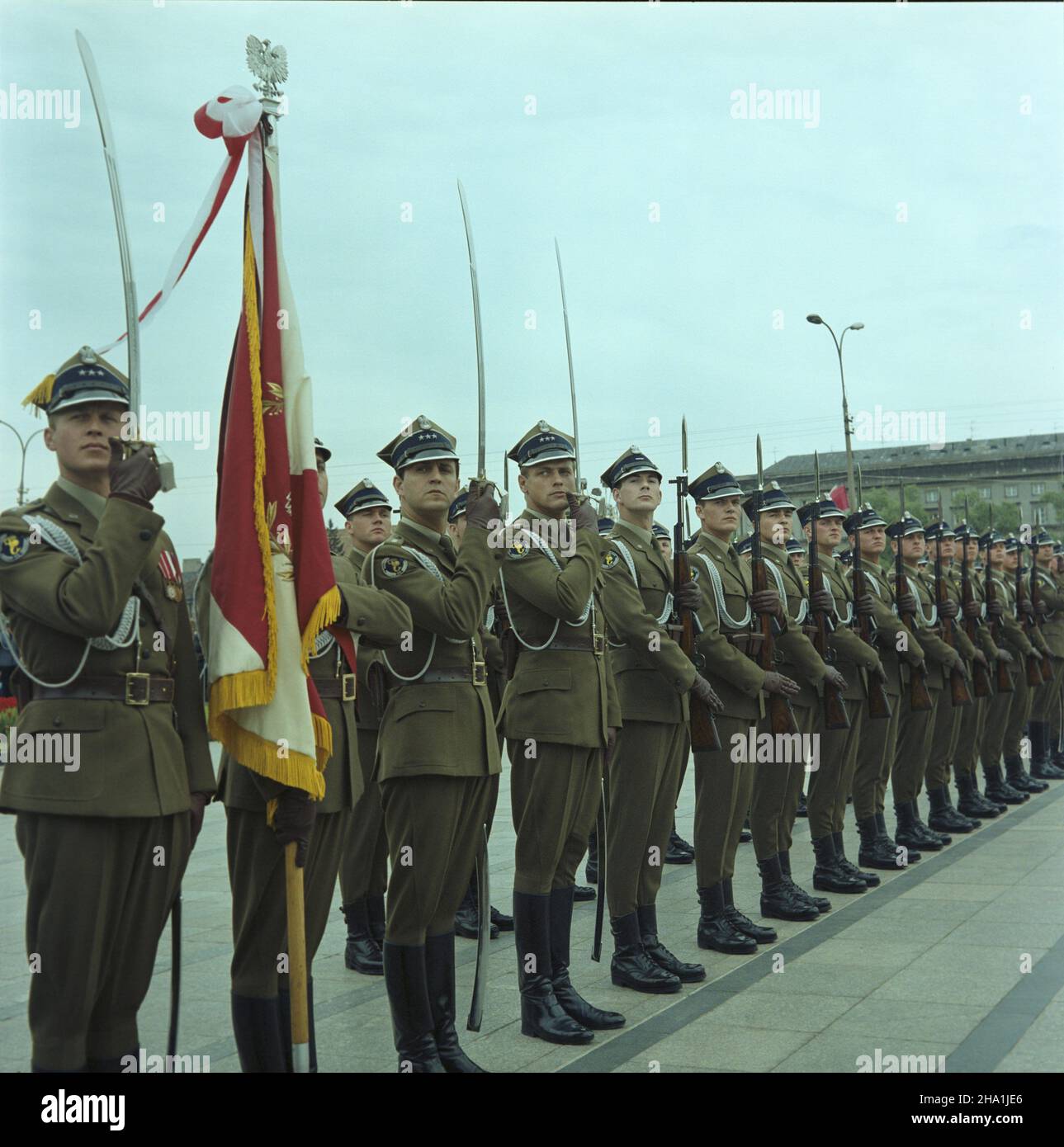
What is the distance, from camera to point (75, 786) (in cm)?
366

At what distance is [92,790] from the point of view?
144 inches

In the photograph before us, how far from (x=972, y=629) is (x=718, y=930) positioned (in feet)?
20.4

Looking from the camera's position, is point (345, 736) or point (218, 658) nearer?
point (218, 658)

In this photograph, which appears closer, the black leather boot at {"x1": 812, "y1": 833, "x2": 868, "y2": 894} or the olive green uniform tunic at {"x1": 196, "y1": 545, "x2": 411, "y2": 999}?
the olive green uniform tunic at {"x1": 196, "y1": 545, "x2": 411, "y2": 999}

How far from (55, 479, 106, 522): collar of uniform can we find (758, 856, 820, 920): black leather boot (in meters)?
4.90

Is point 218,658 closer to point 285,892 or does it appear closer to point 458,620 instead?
point 285,892

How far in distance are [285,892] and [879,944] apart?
379 cm

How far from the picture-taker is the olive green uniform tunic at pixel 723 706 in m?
7.06

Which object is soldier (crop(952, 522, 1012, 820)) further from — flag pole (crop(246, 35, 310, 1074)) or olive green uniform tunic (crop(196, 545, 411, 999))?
flag pole (crop(246, 35, 310, 1074))

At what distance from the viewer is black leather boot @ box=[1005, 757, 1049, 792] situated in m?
13.1

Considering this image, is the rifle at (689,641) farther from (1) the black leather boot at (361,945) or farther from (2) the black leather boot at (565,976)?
(1) the black leather boot at (361,945)

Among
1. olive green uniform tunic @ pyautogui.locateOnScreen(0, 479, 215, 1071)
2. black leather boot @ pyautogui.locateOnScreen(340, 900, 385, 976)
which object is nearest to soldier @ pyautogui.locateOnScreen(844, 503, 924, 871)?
black leather boot @ pyautogui.locateOnScreen(340, 900, 385, 976)

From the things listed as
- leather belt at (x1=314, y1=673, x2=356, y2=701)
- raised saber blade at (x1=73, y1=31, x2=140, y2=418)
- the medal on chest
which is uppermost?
raised saber blade at (x1=73, y1=31, x2=140, y2=418)
